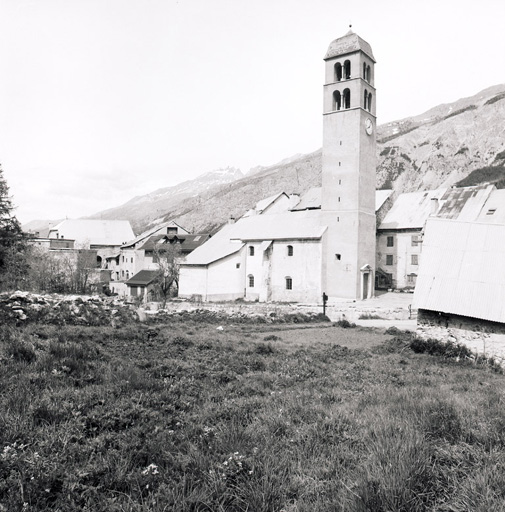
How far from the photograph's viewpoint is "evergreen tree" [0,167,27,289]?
36.9 m

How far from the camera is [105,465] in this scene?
443 centimetres

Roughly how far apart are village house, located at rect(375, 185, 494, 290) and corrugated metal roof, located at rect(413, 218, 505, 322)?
1142 inches

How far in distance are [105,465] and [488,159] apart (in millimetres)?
91580

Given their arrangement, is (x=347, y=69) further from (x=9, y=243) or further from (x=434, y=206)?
(x=9, y=243)

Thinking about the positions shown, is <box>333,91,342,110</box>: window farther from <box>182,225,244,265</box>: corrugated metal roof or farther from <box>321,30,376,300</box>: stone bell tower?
<box>182,225,244,265</box>: corrugated metal roof

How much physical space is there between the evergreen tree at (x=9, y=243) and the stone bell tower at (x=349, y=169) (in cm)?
2949

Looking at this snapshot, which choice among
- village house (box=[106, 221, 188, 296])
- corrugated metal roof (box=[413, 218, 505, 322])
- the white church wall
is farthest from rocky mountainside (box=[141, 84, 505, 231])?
corrugated metal roof (box=[413, 218, 505, 322])

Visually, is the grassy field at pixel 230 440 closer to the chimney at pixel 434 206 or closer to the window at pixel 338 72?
the window at pixel 338 72

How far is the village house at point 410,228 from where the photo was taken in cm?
4431

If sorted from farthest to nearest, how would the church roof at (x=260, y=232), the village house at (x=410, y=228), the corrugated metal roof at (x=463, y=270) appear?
1. the village house at (x=410, y=228)
2. the church roof at (x=260, y=232)
3. the corrugated metal roof at (x=463, y=270)

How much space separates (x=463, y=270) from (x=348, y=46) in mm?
30791

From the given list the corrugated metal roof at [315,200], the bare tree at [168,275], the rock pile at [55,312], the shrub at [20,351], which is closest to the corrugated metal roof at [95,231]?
the bare tree at [168,275]

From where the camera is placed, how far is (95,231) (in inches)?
3364

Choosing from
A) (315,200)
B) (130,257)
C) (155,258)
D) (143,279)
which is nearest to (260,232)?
(315,200)
